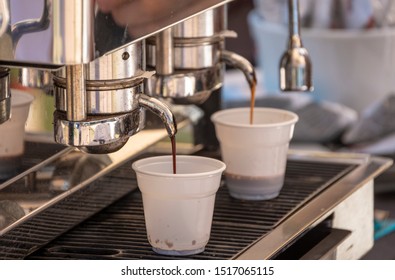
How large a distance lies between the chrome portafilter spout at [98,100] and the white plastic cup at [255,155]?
0.27m

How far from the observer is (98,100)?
90 centimetres

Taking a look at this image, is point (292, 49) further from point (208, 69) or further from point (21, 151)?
point (21, 151)

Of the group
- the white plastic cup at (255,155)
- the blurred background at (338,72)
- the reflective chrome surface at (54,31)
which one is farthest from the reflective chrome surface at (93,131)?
the blurred background at (338,72)

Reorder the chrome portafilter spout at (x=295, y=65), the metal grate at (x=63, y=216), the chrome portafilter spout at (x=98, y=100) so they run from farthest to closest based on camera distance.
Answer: the chrome portafilter spout at (x=295, y=65) < the metal grate at (x=63, y=216) < the chrome portafilter spout at (x=98, y=100)

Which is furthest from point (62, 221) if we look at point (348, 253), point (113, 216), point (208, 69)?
point (348, 253)

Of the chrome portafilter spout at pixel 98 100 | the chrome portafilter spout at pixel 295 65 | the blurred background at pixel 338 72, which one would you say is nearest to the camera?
the chrome portafilter spout at pixel 98 100

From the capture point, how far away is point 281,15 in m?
2.36

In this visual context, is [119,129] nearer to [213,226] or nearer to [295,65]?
[213,226]

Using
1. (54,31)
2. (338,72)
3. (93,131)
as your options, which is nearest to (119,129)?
(93,131)

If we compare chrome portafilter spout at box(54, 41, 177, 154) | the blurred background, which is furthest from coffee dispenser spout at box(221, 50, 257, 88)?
the blurred background

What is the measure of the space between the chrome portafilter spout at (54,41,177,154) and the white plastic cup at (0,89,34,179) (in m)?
0.13

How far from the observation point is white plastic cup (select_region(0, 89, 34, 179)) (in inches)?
41.0

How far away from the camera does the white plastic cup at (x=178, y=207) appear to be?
3.25 ft

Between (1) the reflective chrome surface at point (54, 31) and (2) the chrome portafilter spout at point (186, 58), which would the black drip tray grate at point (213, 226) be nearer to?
(2) the chrome portafilter spout at point (186, 58)
